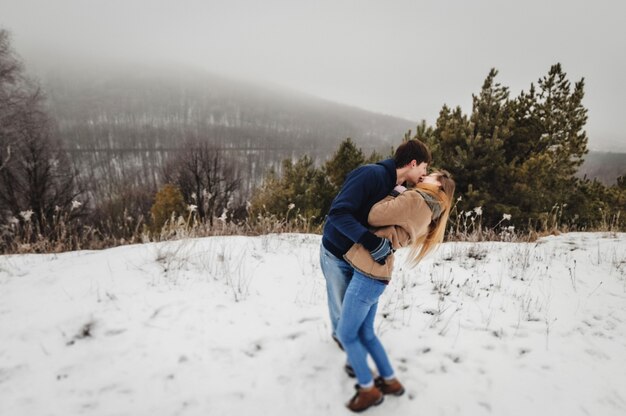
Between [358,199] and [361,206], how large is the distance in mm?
68

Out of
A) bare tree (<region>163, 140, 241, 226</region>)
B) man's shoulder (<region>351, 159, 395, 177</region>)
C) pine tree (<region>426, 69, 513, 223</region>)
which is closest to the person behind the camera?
man's shoulder (<region>351, 159, 395, 177</region>)

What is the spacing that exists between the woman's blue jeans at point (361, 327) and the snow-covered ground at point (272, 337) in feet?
1.11

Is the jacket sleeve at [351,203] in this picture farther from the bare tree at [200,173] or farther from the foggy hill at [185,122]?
the foggy hill at [185,122]

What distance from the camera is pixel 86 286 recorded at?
10.6 feet

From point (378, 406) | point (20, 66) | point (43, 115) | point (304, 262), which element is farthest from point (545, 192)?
point (43, 115)

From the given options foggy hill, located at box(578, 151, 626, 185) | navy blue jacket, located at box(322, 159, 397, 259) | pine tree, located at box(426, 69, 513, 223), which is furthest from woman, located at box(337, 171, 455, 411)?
foggy hill, located at box(578, 151, 626, 185)

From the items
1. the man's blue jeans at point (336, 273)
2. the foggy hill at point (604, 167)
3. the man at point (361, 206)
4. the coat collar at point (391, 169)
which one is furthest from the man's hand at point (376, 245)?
the foggy hill at point (604, 167)

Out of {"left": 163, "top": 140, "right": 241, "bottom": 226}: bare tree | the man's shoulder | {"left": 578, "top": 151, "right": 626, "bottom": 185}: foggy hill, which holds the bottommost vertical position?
{"left": 163, "top": 140, "right": 241, "bottom": 226}: bare tree

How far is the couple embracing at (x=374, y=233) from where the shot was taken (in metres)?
1.92

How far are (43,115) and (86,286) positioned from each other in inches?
763

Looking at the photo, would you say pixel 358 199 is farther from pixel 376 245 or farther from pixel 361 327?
pixel 361 327

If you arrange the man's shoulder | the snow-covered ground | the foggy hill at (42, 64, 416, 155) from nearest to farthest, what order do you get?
the man's shoulder
the snow-covered ground
the foggy hill at (42, 64, 416, 155)

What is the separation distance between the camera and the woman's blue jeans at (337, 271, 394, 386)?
2.07 m

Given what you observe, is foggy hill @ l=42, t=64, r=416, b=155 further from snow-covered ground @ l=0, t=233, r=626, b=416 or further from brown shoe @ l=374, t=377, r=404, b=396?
brown shoe @ l=374, t=377, r=404, b=396
